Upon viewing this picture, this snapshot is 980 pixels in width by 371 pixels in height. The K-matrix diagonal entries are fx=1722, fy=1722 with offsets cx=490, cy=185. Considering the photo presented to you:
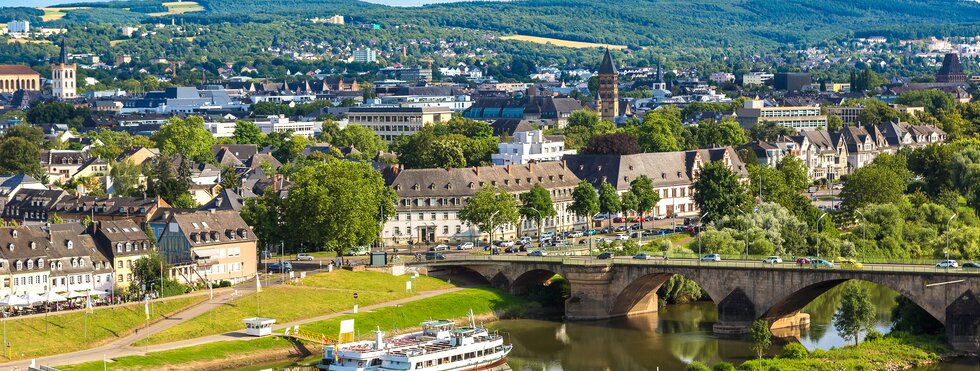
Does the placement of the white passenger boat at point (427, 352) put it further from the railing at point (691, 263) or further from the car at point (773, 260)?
the car at point (773, 260)

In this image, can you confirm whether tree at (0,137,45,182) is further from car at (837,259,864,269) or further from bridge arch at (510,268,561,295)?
car at (837,259,864,269)

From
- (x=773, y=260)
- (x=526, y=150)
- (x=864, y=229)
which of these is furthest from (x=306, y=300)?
(x=526, y=150)

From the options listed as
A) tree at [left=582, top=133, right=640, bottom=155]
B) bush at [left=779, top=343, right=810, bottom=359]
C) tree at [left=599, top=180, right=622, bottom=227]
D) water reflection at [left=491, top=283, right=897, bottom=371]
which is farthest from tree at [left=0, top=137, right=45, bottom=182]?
bush at [left=779, top=343, right=810, bottom=359]

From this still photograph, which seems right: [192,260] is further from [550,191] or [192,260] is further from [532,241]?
[550,191]

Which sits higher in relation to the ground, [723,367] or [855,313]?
[855,313]

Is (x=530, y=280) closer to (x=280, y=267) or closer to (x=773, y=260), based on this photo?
(x=280, y=267)

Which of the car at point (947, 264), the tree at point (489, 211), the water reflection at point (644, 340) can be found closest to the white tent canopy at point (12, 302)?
the water reflection at point (644, 340)

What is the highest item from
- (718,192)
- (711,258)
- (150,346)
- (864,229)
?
(718,192)
